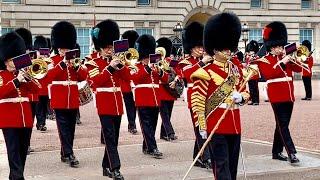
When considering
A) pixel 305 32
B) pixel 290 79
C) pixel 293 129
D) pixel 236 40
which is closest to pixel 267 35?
pixel 290 79

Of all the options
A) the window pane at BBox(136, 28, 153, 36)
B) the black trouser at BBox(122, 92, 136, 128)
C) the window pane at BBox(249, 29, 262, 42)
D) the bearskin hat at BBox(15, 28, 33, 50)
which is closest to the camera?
the bearskin hat at BBox(15, 28, 33, 50)

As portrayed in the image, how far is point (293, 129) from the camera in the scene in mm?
11469

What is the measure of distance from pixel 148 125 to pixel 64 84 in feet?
4.33

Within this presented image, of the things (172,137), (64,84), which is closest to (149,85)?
A: (172,137)

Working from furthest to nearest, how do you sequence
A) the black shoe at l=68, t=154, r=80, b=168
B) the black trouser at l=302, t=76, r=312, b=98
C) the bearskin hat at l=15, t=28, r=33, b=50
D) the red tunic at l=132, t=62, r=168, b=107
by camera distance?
1. the black trouser at l=302, t=76, r=312, b=98
2. the bearskin hat at l=15, t=28, r=33, b=50
3. the red tunic at l=132, t=62, r=168, b=107
4. the black shoe at l=68, t=154, r=80, b=168

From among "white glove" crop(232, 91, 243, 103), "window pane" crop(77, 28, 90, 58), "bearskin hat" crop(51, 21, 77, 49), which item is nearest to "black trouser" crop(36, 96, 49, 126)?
"bearskin hat" crop(51, 21, 77, 49)

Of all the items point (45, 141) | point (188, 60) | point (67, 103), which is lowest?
point (45, 141)

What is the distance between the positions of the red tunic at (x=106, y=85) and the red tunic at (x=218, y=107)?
181cm

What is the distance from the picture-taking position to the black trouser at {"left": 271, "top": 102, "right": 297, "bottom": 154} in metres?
8.11

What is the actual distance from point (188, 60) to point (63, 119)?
1905 mm

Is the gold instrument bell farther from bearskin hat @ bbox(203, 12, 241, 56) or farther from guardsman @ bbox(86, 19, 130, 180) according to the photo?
bearskin hat @ bbox(203, 12, 241, 56)

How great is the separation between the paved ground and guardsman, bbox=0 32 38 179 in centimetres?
72

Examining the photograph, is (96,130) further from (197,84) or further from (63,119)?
(197,84)

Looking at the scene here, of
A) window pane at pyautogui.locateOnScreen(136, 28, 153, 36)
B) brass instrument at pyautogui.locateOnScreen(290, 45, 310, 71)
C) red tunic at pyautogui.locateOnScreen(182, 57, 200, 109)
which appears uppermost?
window pane at pyautogui.locateOnScreen(136, 28, 153, 36)
